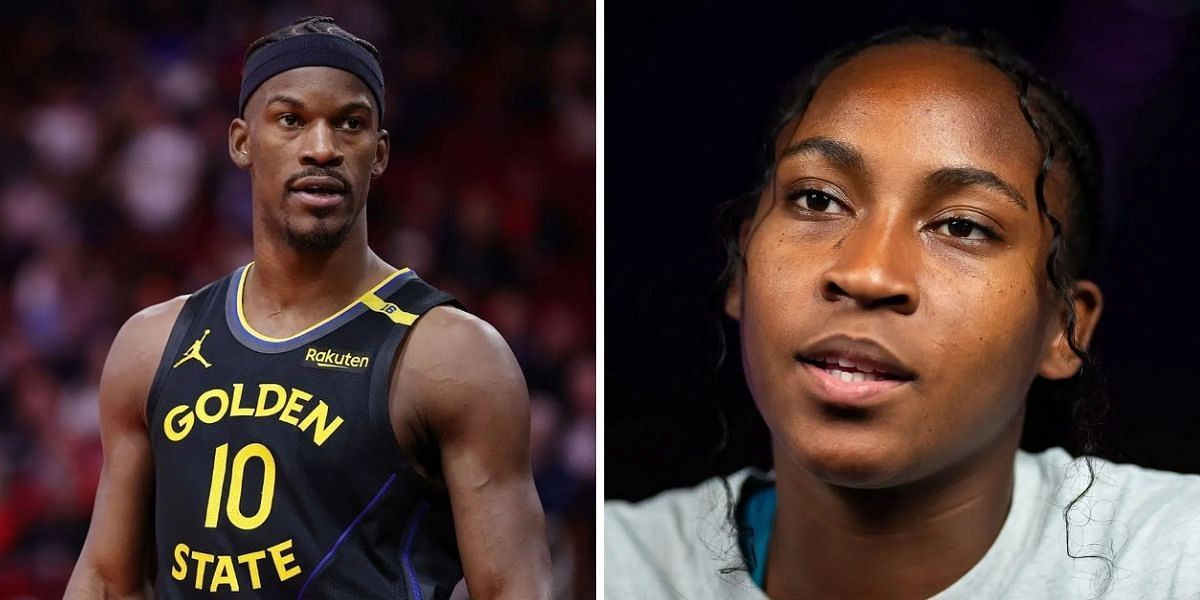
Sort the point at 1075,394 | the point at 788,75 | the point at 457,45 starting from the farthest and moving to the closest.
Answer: the point at 457,45 → the point at 788,75 → the point at 1075,394

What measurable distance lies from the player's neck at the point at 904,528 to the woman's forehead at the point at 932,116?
429mm

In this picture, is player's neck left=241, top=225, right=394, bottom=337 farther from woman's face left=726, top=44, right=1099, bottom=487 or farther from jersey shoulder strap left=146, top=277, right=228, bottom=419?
woman's face left=726, top=44, right=1099, bottom=487

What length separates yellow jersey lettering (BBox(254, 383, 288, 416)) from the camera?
87.3 inches

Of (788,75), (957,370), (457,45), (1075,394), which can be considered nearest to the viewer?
(957,370)

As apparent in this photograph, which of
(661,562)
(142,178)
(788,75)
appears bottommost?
(661,562)

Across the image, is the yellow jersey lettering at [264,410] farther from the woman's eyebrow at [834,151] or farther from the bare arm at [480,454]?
the woman's eyebrow at [834,151]

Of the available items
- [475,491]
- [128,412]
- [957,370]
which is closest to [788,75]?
[957,370]

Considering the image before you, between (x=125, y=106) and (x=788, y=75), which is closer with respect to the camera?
(x=788, y=75)

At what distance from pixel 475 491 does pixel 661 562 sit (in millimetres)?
403

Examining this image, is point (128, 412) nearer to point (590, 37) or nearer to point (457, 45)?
point (457, 45)

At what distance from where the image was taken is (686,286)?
2.43m

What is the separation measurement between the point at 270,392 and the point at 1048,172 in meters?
1.24

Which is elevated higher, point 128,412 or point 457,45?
point 457,45

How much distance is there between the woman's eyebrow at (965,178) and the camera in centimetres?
192
